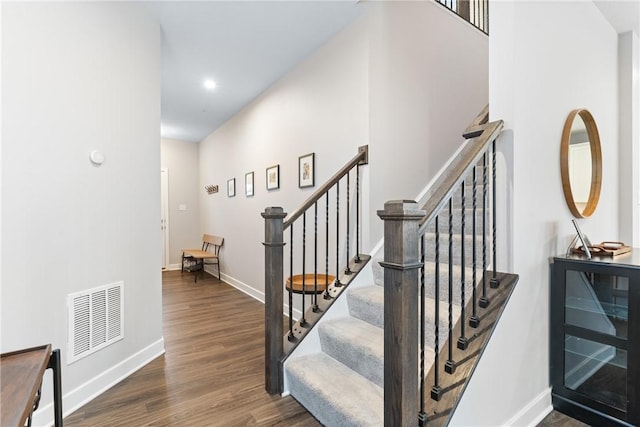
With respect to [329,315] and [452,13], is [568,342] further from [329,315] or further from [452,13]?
[452,13]

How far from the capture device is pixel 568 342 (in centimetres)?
186

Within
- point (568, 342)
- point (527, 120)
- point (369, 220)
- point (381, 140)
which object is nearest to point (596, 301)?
point (568, 342)

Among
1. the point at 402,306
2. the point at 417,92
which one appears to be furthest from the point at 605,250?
the point at 417,92

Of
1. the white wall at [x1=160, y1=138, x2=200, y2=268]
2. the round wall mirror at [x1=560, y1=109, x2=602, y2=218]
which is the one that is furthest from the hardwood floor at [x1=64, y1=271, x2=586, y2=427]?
the white wall at [x1=160, y1=138, x2=200, y2=268]

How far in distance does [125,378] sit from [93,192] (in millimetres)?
1363

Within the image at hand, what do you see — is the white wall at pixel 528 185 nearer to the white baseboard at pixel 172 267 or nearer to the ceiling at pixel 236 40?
the ceiling at pixel 236 40

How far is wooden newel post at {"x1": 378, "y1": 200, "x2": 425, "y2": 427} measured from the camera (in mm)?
1179

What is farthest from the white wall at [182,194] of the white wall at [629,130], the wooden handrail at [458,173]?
the white wall at [629,130]

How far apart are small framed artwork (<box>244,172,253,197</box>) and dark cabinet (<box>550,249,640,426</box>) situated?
3748mm

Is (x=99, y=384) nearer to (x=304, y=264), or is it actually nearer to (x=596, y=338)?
(x=304, y=264)

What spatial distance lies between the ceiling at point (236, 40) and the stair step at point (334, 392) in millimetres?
2737

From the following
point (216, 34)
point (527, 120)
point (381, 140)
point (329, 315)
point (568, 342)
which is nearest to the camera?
point (527, 120)

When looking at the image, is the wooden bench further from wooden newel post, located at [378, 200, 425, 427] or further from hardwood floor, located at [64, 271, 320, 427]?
wooden newel post, located at [378, 200, 425, 427]

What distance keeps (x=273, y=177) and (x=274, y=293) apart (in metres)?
2.23
